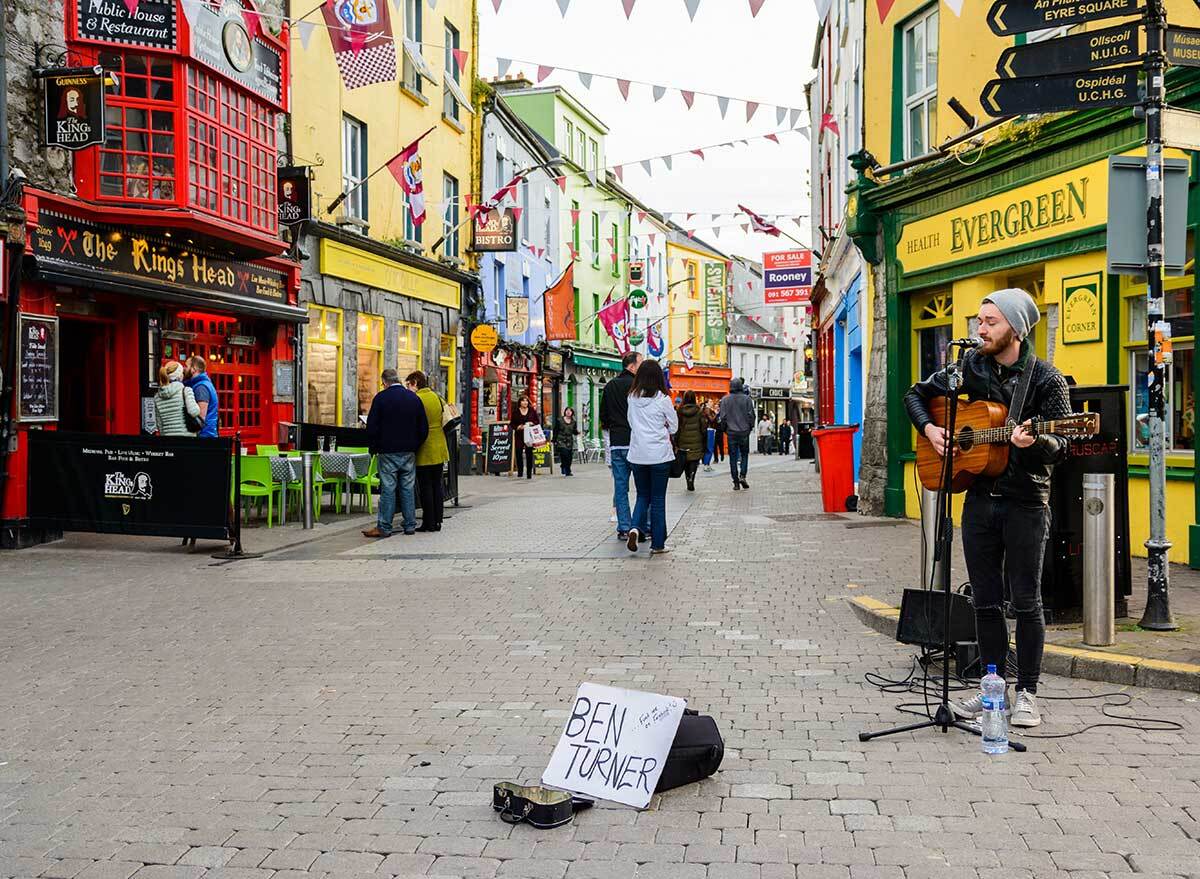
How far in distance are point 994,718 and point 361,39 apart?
13.6m

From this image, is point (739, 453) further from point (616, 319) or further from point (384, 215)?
point (616, 319)

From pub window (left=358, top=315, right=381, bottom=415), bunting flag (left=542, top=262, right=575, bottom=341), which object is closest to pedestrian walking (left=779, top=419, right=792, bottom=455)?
bunting flag (left=542, top=262, right=575, bottom=341)

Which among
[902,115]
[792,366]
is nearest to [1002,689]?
[902,115]

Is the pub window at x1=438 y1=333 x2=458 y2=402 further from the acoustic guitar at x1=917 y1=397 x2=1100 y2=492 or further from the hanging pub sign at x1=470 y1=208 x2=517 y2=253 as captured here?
the acoustic guitar at x1=917 y1=397 x2=1100 y2=492

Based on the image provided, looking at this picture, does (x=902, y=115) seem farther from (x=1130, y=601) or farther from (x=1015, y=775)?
(x=1015, y=775)

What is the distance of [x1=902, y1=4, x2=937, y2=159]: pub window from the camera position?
1331cm

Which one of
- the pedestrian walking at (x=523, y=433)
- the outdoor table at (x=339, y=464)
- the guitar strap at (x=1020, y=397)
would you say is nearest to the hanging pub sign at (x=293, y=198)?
the outdoor table at (x=339, y=464)

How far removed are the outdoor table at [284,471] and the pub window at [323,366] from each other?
18.7ft

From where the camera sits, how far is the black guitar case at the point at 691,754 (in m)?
4.15

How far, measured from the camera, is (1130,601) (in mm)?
7438

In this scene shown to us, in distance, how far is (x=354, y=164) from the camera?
2097 cm

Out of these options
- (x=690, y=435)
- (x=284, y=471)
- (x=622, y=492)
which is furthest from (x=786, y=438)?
(x=622, y=492)

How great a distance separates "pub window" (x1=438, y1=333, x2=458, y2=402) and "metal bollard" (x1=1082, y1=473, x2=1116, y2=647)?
795 inches

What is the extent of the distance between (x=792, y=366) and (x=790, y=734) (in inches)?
2919
